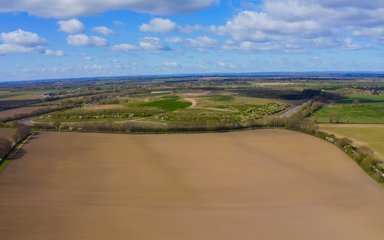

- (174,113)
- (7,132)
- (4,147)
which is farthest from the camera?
(174,113)

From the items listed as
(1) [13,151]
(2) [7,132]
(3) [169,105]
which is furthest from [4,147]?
(3) [169,105]

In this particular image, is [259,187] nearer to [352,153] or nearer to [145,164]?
[145,164]

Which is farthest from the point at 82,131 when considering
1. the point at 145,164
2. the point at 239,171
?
the point at 239,171

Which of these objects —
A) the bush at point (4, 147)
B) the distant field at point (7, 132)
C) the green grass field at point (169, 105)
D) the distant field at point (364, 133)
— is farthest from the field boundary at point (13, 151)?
the green grass field at point (169, 105)

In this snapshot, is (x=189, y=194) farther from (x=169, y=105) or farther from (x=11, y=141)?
(x=169, y=105)

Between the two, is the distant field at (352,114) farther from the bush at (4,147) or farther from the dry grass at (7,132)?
the bush at (4,147)

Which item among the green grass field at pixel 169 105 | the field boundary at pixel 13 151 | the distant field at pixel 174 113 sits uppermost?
the green grass field at pixel 169 105
